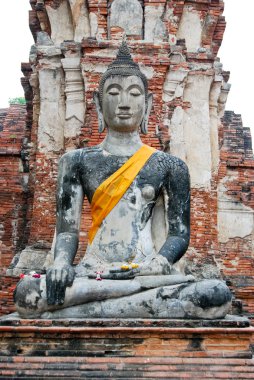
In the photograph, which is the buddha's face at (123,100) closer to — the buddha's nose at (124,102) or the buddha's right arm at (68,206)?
the buddha's nose at (124,102)

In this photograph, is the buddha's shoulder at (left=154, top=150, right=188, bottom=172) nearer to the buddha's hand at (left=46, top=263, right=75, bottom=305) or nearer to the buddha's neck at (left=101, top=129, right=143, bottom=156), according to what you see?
the buddha's neck at (left=101, top=129, right=143, bottom=156)

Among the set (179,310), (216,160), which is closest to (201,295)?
(179,310)

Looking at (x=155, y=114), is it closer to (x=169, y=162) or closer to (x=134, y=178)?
(x=169, y=162)

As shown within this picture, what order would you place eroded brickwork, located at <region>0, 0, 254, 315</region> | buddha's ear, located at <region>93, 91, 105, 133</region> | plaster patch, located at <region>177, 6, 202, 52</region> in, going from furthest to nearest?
plaster patch, located at <region>177, 6, 202, 52</region>
eroded brickwork, located at <region>0, 0, 254, 315</region>
buddha's ear, located at <region>93, 91, 105, 133</region>

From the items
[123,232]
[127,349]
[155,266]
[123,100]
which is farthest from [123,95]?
[127,349]

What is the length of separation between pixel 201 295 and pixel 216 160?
19.0 ft

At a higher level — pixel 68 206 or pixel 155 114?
pixel 155 114

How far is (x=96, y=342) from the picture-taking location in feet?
13.3

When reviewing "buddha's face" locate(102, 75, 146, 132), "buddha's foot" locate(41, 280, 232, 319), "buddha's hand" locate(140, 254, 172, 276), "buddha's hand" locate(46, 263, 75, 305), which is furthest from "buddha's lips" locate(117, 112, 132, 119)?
"buddha's foot" locate(41, 280, 232, 319)

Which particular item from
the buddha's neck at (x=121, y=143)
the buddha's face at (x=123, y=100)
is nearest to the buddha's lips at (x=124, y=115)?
the buddha's face at (x=123, y=100)

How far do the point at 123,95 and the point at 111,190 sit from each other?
0.88m

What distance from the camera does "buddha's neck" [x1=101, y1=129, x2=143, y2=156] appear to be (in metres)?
5.37

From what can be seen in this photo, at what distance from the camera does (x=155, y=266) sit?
4.75 m

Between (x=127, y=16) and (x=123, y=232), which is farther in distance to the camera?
(x=127, y=16)
